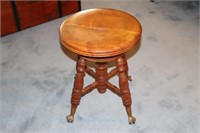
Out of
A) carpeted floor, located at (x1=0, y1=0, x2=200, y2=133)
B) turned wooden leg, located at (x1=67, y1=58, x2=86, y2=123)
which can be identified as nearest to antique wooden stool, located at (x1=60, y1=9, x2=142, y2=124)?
turned wooden leg, located at (x1=67, y1=58, x2=86, y2=123)

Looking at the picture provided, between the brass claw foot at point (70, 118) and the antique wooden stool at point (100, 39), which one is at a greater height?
the antique wooden stool at point (100, 39)

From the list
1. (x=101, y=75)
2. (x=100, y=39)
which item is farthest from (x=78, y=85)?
(x=100, y=39)

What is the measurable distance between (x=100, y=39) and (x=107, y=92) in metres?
0.55

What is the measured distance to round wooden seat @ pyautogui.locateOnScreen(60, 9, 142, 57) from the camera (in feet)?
3.58

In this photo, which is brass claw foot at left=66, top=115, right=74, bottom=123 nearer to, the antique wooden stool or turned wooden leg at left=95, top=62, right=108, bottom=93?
the antique wooden stool

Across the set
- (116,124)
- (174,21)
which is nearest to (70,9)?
(174,21)

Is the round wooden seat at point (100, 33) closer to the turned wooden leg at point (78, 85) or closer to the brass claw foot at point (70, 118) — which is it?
the turned wooden leg at point (78, 85)

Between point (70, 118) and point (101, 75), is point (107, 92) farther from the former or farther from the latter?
point (70, 118)

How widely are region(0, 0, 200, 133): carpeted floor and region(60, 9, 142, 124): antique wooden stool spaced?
0.13 meters

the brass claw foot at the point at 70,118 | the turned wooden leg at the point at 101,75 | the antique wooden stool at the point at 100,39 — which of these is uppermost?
the antique wooden stool at the point at 100,39

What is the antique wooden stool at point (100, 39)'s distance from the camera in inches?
43.1

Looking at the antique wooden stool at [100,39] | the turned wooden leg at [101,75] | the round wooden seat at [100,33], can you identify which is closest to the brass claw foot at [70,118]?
the antique wooden stool at [100,39]

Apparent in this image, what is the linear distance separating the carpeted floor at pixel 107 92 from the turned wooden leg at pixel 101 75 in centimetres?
9

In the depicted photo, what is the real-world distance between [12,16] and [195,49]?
1539mm
